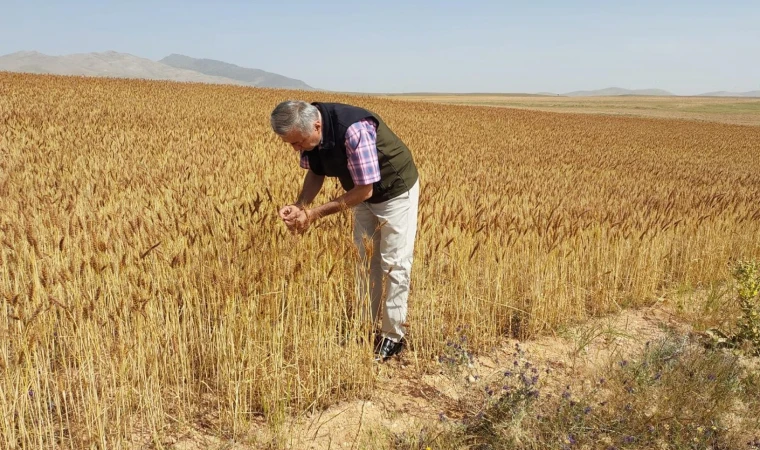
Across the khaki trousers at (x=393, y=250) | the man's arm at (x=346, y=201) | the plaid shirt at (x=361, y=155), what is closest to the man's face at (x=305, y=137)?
the plaid shirt at (x=361, y=155)

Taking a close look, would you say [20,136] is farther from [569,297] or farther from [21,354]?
[569,297]

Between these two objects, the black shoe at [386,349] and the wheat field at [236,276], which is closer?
the wheat field at [236,276]

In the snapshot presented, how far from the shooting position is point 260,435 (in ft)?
8.64

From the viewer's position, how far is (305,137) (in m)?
2.88

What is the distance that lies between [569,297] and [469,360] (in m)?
1.41

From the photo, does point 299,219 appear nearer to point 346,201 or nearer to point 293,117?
point 346,201

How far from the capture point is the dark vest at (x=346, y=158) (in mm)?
2986

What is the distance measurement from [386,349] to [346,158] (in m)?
1.33

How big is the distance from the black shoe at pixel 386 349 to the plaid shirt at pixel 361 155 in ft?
3.85

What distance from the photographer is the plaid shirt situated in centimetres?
291

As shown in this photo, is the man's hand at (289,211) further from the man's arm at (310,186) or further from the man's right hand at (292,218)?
the man's arm at (310,186)

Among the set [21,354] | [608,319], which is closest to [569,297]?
[608,319]

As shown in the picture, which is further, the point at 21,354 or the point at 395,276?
the point at 395,276

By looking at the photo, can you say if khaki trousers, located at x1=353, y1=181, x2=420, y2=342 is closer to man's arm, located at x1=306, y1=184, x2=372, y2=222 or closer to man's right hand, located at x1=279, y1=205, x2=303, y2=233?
man's arm, located at x1=306, y1=184, x2=372, y2=222
